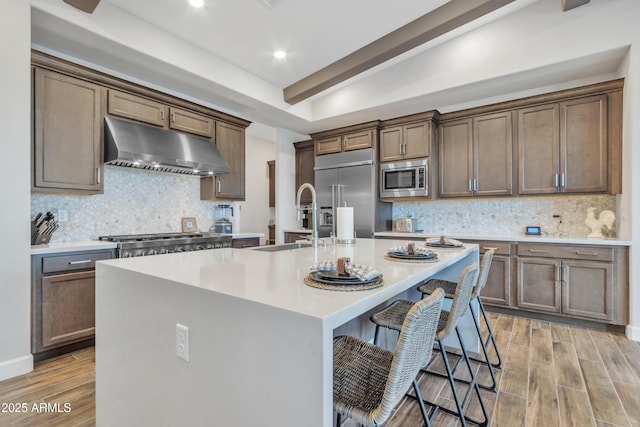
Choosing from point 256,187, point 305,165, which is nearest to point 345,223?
point 305,165

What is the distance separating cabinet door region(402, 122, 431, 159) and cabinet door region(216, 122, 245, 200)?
91.5 inches

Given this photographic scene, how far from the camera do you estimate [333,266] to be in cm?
117

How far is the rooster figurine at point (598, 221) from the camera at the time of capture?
325cm

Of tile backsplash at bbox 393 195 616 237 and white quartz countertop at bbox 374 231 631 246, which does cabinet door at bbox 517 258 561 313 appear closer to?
white quartz countertop at bbox 374 231 631 246

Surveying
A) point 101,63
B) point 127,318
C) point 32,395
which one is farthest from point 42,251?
point 101,63

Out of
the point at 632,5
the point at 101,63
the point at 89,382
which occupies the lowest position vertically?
the point at 89,382

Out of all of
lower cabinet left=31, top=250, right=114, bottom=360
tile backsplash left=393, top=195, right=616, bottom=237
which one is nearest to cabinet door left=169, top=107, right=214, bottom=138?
lower cabinet left=31, top=250, right=114, bottom=360

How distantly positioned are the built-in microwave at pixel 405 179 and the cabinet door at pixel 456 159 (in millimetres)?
244

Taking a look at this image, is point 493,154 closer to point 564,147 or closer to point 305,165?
point 564,147

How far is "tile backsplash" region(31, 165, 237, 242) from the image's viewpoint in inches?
118

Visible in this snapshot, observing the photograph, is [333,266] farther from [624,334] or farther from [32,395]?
[624,334]

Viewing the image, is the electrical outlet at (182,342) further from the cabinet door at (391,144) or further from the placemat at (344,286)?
the cabinet door at (391,144)

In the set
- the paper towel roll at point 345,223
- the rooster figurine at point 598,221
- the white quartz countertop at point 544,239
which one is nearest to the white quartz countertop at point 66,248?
the paper towel roll at point 345,223

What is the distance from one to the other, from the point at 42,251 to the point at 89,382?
1034 millimetres
